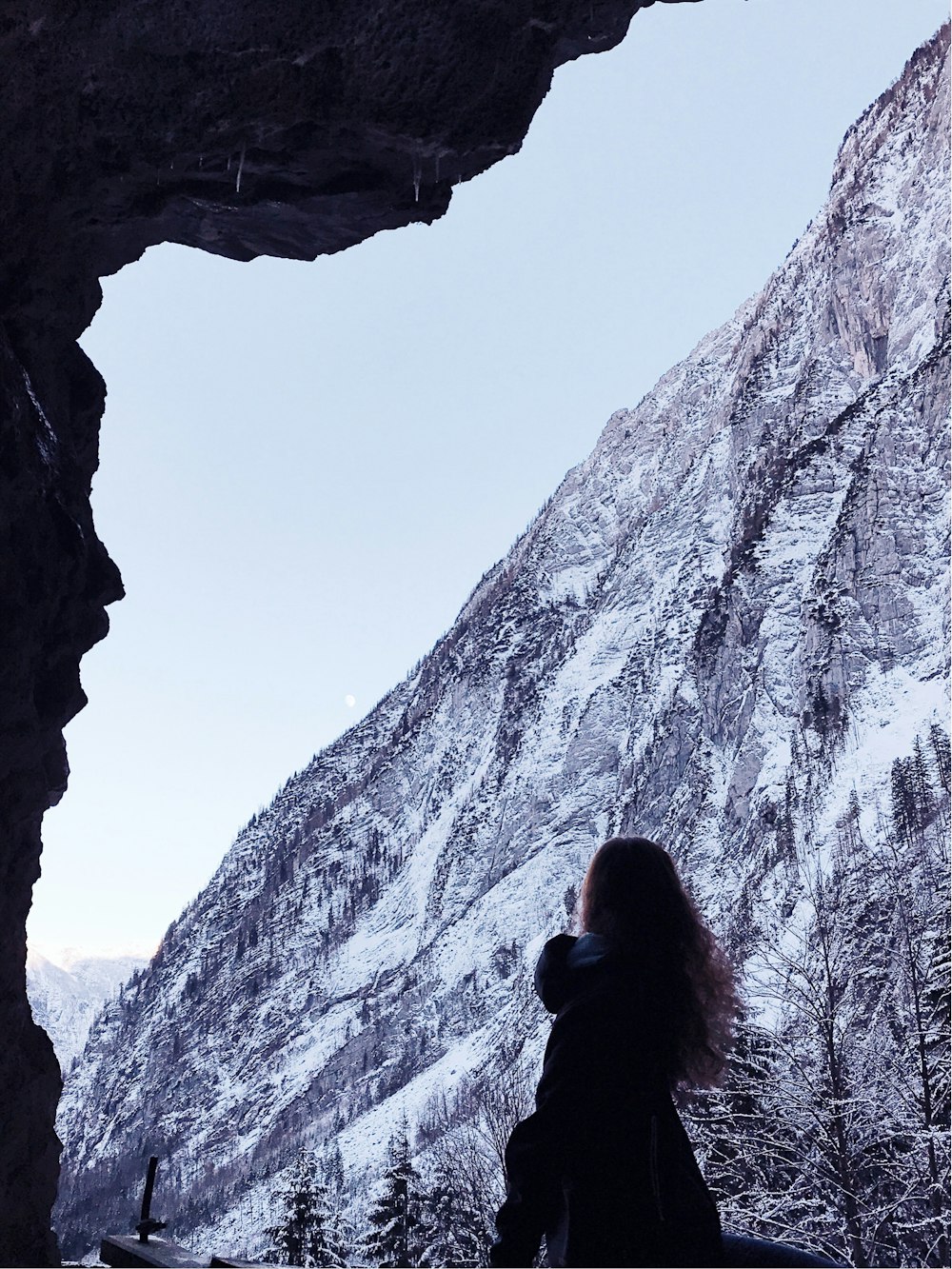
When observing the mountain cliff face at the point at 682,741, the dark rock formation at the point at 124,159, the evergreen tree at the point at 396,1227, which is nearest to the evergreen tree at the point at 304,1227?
the evergreen tree at the point at 396,1227

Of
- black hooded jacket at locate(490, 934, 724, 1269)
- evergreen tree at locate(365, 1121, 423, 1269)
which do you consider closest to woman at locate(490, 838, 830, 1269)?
black hooded jacket at locate(490, 934, 724, 1269)

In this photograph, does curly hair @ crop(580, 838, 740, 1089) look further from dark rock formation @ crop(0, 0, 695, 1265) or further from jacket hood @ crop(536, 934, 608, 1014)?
dark rock formation @ crop(0, 0, 695, 1265)

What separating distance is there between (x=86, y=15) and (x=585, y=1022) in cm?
645

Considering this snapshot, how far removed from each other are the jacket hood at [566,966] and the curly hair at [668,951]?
0.06 meters

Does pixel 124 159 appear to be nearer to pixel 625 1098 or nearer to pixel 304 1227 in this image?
pixel 625 1098

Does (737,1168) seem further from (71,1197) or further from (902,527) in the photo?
(71,1197)

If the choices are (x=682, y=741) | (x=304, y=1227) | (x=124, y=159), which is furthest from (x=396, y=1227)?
(x=682, y=741)

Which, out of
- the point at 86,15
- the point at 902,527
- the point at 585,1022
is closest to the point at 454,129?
the point at 86,15

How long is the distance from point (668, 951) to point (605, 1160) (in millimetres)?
549

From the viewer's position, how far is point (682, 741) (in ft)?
493

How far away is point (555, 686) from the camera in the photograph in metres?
186

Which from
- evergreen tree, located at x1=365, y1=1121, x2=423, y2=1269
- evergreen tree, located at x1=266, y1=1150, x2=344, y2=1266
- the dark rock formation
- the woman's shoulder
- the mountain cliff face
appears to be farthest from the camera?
the mountain cliff face

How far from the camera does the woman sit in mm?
2572

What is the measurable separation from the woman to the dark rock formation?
4.60 m
